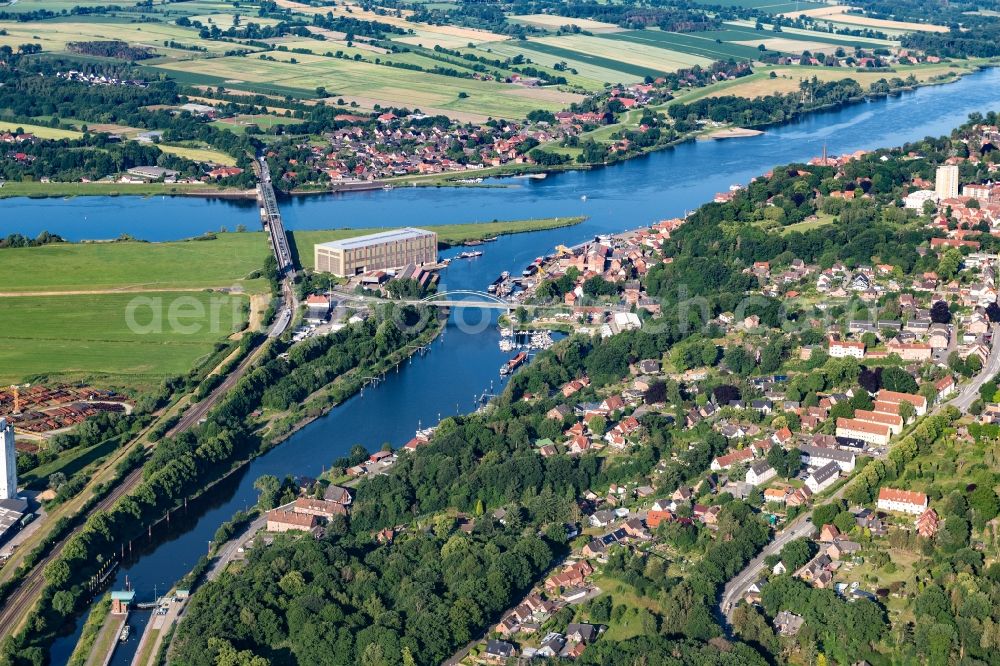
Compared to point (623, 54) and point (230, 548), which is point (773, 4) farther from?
point (230, 548)

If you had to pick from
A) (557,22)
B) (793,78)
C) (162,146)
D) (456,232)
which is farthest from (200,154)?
(557,22)

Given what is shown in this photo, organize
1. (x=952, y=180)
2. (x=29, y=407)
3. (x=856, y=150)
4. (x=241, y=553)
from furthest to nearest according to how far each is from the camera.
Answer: (x=856, y=150), (x=952, y=180), (x=29, y=407), (x=241, y=553)

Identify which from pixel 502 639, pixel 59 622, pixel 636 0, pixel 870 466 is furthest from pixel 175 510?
pixel 636 0

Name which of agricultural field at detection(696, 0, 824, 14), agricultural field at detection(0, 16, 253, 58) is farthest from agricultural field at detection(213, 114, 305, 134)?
agricultural field at detection(696, 0, 824, 14)

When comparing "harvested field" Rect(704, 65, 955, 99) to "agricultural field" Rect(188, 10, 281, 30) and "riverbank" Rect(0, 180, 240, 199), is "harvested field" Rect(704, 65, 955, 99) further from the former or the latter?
"agricultural field" Rect(188, 10, 281, 30)

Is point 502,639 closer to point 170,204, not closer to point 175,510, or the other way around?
point 175,510
